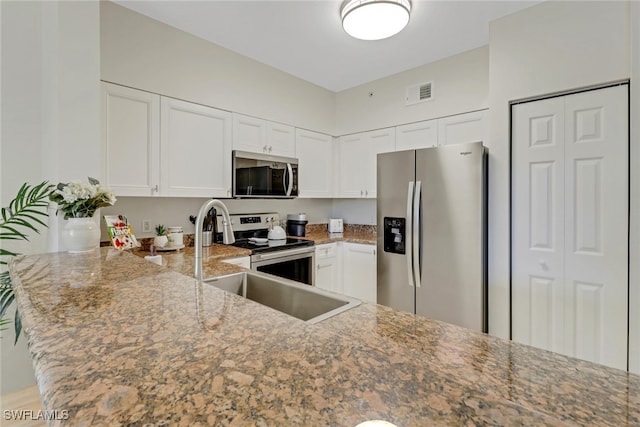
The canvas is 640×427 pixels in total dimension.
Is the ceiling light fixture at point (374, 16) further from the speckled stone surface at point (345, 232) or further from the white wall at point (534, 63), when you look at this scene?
the speckled stone surface at point (345, 232)

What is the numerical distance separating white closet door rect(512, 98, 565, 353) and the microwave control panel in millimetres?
811

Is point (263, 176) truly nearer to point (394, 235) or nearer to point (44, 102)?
point (394, 235)

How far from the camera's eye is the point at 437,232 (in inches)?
93.6

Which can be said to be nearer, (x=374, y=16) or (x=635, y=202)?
(x=635, y=202)

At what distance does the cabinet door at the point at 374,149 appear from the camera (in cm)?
341

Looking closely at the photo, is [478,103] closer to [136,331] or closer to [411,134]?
[411,134]

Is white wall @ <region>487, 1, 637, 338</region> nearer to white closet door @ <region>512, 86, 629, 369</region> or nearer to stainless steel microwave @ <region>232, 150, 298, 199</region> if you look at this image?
white closet door @ <region>512, 86, 629, 369</region>

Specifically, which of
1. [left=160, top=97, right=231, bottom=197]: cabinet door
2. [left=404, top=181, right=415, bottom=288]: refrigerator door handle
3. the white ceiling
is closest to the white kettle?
[left=160, top=97, right=231, bottom=197]: cabinet door

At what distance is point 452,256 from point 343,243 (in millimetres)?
1324

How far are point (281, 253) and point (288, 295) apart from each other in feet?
4.57

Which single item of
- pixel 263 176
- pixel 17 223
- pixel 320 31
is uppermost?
pixel 320 31

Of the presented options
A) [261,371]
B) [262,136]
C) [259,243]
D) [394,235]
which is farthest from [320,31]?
[261,371]

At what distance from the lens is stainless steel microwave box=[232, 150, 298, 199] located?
2.86m

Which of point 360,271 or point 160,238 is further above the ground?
point 160,238
